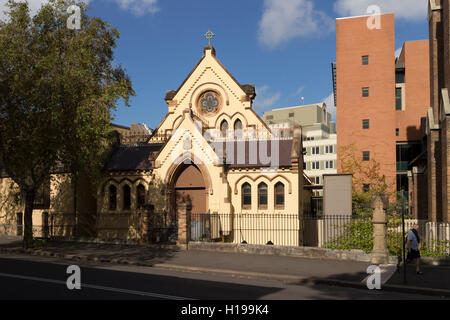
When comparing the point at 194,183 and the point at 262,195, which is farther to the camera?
the point at 194,183

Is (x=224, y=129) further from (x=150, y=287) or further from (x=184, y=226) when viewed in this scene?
(x=150, y=287)

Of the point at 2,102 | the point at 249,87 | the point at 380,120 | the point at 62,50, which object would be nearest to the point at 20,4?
the point at 62,50

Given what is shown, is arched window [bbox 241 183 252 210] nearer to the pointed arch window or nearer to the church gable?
the pointed arch window

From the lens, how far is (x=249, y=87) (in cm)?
3325

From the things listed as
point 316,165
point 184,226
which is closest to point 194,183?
point 184,226

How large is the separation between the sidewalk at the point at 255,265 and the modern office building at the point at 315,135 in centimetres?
5723

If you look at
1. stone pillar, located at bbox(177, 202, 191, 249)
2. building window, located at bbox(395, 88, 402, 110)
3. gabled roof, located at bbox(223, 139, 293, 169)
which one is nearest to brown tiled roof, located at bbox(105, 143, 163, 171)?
gabled roof, located at bbox(223, 139, 293, 169)

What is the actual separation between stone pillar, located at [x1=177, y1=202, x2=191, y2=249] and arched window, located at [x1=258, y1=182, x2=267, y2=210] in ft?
22.0

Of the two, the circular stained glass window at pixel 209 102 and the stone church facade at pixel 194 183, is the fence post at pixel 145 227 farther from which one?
the circular stained glass window at pixel 209 102

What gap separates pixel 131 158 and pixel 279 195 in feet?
33.5

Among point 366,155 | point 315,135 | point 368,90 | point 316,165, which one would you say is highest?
point 315,135

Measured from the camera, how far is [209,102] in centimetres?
3431

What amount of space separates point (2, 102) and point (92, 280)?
10501 millimetres

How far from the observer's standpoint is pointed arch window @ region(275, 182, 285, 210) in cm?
2673
